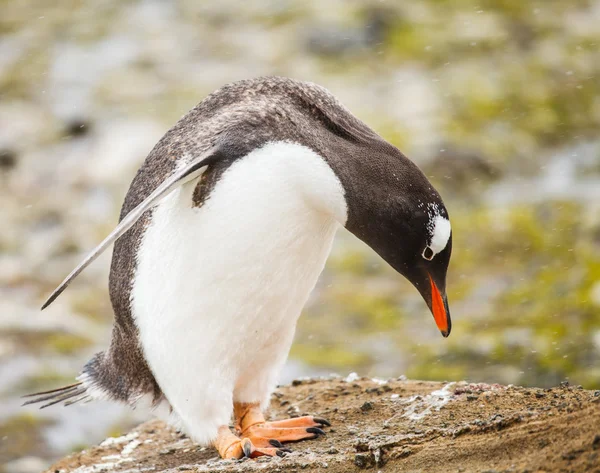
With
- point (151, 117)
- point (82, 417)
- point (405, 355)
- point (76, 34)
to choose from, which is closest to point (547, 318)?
point (405, 355)

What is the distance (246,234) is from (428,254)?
0.68m

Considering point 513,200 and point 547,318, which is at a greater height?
point 513,200

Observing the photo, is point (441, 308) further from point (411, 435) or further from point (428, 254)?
point (411, 435)

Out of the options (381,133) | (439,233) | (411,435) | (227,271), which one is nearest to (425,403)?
Answer: (411,435)

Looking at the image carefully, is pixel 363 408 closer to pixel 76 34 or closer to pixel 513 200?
pixel 513 200

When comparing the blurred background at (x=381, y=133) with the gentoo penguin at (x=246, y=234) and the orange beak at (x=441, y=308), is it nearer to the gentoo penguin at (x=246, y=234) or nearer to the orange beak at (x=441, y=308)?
the gentoo penguin at (x=246, y=234)

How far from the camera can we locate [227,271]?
3494 mm

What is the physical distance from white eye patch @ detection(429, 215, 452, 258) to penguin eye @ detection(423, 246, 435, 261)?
0.01 metres

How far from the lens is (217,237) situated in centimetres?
347

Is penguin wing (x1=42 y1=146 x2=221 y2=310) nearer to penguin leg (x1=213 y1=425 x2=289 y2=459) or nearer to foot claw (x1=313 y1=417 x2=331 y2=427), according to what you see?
penguin leg (x1=213 y1=425 x2=289 y2=459)

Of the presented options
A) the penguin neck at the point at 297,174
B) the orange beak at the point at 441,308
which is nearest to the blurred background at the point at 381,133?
the orange beak at the point at 441,308

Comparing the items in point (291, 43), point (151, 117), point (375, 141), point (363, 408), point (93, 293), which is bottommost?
point (363, 408)

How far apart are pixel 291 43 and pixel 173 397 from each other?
825cm

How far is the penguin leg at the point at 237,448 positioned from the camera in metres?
3.56
